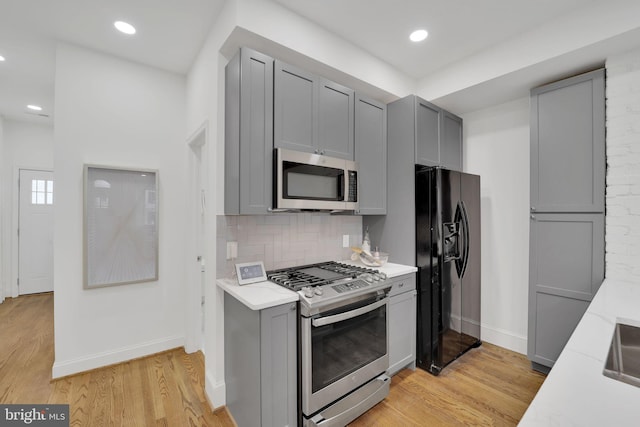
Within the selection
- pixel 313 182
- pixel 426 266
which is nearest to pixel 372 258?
pixel 426 266

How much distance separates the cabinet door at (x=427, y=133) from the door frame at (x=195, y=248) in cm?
221

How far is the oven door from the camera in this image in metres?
1.69

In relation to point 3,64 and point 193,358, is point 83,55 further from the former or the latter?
point 193,358

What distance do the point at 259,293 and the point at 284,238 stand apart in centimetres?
79

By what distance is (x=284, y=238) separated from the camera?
8.13ft

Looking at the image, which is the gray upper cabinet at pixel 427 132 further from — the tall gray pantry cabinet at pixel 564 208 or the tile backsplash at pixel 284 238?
the tile backsplash at pixel 284 238

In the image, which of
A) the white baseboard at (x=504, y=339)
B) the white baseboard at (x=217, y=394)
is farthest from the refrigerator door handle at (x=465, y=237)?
the white baseboard at (x=217, y=394)

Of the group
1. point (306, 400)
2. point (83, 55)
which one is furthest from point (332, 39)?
point (306, 400)

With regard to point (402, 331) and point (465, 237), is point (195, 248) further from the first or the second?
point (465, 237)

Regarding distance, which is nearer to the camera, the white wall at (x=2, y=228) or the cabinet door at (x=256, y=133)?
the cabinet door at (x=256, y=133)

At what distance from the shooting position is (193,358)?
281cm

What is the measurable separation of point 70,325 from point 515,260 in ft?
14.6

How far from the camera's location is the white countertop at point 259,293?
158cm

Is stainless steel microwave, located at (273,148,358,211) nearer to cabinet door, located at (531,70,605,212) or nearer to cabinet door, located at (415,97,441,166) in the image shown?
cabinet door, located at (415,97,441,166)
